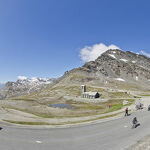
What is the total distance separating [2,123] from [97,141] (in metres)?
20.8

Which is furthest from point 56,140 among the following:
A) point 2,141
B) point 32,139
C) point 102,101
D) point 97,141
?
point 102,101

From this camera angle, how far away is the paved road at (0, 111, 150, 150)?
17422 mm

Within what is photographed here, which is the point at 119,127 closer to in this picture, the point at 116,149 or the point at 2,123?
the point at 116,149

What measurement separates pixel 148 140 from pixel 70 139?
10.8m

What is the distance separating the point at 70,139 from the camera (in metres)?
20.1

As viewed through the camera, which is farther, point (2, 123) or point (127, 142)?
point (2, 123)

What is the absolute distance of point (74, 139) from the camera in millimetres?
20047

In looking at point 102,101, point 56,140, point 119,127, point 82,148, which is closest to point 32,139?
point 56,140

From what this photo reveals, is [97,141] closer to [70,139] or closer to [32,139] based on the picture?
[70,139]

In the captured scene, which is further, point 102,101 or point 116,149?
point 102,101

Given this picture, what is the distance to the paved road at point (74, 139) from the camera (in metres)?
17.4

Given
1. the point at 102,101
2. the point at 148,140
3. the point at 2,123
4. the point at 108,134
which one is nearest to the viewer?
the point at 148,140

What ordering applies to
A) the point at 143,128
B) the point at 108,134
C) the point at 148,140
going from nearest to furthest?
the point at 148,140 → the point at 108,134 → the point at 143,128

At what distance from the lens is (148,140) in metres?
18.3
